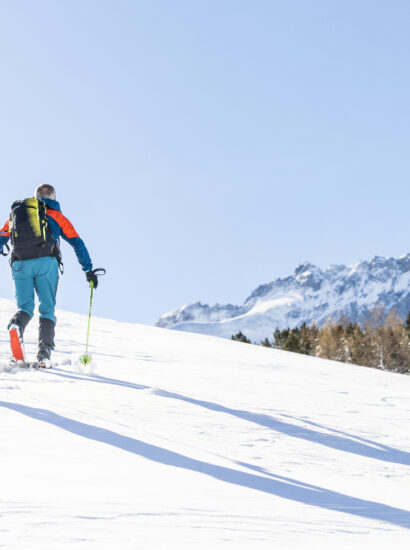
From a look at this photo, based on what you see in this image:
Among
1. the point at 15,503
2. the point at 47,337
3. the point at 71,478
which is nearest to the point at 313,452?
the point at 71,478

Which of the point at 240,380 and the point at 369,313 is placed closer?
the point at 240,380

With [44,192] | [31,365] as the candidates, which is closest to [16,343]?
[31,365]

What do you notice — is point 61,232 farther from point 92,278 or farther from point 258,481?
point 258,481

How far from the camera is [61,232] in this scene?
586 centimetres

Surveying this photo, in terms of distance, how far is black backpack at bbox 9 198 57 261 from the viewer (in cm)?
551

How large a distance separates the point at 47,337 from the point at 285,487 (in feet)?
13.0

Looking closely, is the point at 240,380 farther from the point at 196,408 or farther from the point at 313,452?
the point at 313,452

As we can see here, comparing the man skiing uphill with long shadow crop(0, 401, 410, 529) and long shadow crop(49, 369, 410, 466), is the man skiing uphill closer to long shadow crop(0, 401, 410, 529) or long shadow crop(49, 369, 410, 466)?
long shadow crop(49, 369, 410, 466)

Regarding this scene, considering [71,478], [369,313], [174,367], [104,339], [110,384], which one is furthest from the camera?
[369,313]

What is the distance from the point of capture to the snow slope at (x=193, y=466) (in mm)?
1783

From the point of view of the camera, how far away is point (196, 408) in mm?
3926

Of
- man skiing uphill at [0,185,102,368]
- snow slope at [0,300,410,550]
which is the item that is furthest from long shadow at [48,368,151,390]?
man skiing uphill at [0,185,102,368]

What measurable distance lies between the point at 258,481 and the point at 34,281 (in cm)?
416

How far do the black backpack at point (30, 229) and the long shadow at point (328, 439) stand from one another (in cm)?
280
